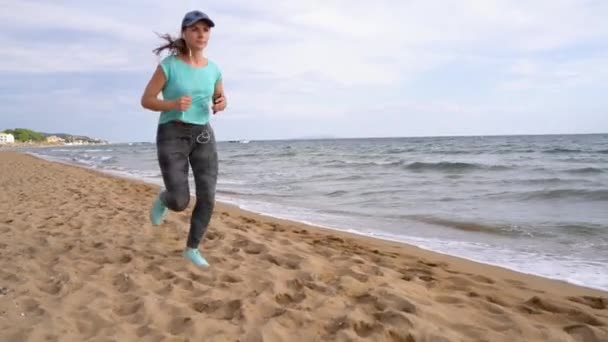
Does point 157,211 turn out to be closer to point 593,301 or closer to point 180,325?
point 180,325

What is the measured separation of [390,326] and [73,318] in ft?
5.84

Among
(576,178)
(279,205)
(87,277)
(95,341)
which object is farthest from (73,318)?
(576,178)

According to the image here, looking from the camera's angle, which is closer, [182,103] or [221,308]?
[221,308]

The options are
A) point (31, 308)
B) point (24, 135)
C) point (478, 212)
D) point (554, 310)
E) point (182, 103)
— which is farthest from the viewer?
point (24, 135)

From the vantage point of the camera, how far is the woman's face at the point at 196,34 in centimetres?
342

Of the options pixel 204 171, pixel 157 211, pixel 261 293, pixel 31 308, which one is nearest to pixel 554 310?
pixel 261 293

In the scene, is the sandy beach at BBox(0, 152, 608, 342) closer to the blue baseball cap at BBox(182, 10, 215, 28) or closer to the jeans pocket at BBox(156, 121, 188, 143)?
the jeans pocket at BBox(156, 121, 188, 143)

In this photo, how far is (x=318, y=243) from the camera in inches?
206

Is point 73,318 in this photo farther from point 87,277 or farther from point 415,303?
point 415,303

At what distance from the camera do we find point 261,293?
3.20 metres

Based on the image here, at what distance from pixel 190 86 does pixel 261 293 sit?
1528 millimetres

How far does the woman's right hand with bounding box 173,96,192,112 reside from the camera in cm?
327

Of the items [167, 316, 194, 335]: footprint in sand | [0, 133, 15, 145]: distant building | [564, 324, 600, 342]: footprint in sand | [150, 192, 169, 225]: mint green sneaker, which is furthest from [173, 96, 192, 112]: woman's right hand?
[0, 133, 15, 145]: distant building

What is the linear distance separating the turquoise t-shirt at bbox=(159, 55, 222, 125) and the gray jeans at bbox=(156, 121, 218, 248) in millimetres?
64
